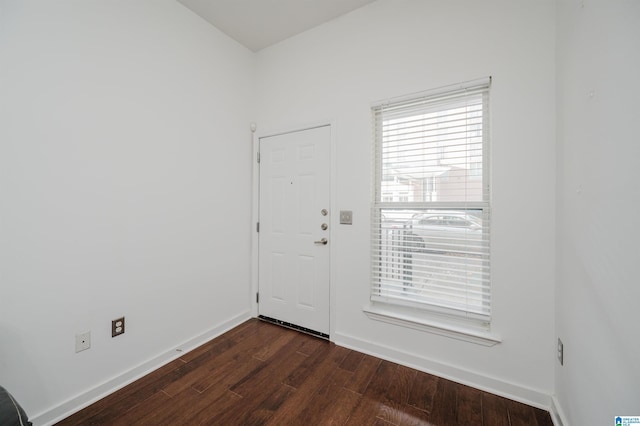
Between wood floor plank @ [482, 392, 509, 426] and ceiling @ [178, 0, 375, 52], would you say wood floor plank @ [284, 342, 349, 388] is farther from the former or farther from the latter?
ceiling @ [178, 0, 375, 52]

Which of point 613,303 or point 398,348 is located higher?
point 613,303

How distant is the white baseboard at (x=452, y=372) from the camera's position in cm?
163

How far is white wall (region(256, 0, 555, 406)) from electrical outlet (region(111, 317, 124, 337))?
1642mm

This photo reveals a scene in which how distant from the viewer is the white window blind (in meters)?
1.82

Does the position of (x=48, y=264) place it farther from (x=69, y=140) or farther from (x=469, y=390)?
(x=469, y=390)

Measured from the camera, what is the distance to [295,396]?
170 cm

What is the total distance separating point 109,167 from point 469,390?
9.52 feet

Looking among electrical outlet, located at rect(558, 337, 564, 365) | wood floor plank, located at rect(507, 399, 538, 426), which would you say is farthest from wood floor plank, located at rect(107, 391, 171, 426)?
electrical outlet, located at rect(558, 337, 564, 365)

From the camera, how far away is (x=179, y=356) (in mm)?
2156

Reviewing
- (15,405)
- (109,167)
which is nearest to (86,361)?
(15,405)

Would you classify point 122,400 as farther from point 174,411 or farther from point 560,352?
point 560,352

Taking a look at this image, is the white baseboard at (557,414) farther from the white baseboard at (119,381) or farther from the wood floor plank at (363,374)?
the white baseboard at (119,381)

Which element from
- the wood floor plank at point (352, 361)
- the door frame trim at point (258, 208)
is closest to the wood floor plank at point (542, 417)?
the wood floor plank at point (352, 361)

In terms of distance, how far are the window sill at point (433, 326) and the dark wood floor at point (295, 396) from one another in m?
0.32
